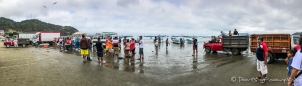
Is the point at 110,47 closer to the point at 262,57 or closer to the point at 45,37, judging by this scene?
the point at 262,57

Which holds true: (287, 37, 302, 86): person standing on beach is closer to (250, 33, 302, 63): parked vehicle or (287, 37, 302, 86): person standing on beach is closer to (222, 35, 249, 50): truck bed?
Answer: (250, 33, 302, 63): parked vehicle

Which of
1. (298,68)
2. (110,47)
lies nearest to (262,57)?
(298,68)

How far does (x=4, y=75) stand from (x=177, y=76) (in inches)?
284

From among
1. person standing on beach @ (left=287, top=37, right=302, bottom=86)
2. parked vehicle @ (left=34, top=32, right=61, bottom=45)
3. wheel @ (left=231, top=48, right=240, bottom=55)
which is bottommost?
wheel @ (left=231, top=48, right=240, bottom=55)

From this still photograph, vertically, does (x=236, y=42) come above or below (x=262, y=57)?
above

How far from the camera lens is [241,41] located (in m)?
17.0

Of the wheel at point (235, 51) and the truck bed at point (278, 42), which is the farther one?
the wheel at point (235, 51)

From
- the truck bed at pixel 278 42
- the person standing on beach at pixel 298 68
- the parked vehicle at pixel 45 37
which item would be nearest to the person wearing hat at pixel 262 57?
the person standing on beach at pixel 298 68

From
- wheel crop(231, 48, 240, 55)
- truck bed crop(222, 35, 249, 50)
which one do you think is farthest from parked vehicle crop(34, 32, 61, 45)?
wheel crop(231, 48, 240, 55)

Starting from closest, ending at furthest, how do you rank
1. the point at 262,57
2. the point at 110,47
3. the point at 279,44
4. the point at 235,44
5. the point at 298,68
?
1. the point at 298,68
2. the point at 262,57
3. the point at 279,44
4. the point at 110,47
5. the point at 235,44

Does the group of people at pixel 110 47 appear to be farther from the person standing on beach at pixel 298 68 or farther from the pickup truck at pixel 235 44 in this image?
the person standing on beach at pixel 298 68

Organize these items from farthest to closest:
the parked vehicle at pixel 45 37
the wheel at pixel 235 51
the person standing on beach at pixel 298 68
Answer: the parked vehicle at pixel 45 37 < the wheel at pixel 235 51 < the person standing on beach at pixel 298 68

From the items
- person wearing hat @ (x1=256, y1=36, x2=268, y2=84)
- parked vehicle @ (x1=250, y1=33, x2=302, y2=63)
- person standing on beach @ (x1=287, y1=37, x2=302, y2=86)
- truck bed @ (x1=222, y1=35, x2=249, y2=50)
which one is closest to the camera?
person standing on beach @ (x1=287, y1=37, x2=302, y2=86)

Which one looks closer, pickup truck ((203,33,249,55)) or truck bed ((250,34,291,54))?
truck bed ((250,34,291,54))
